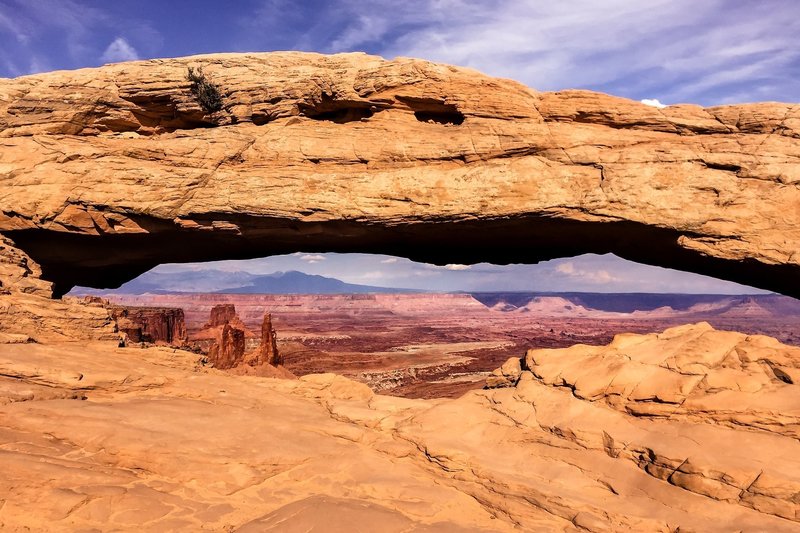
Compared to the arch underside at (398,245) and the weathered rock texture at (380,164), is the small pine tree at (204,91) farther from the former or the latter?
the arch underside at (398,245)

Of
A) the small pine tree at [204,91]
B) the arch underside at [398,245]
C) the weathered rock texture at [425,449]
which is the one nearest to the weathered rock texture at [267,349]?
the arch underside at [398,245]

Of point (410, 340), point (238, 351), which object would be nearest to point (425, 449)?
point (238, 351)

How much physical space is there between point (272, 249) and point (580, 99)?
10.7 metres

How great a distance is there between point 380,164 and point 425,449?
25.8 feet

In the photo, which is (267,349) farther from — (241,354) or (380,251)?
(380,251)

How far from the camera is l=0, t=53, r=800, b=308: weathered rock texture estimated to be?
11.8 m

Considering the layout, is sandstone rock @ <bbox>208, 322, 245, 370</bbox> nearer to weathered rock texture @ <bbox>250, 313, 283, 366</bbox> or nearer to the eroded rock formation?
the eroded rock formation

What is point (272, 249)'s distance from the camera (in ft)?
52.3

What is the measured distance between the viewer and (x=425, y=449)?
28.2 ft

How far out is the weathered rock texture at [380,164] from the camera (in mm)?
11820

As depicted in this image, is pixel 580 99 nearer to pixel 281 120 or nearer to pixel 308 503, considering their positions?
pixel 281 120

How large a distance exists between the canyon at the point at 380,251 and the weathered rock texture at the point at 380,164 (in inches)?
2.6

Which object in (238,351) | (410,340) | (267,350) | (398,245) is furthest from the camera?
(410,340)

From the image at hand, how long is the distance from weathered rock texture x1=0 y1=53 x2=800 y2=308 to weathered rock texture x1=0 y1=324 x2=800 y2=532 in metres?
3.79
